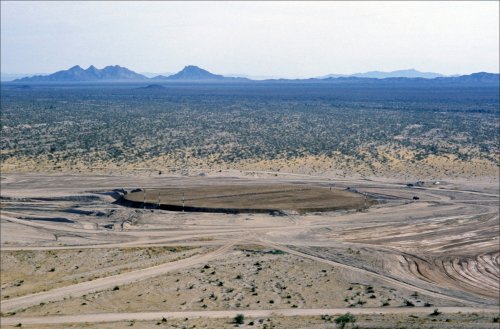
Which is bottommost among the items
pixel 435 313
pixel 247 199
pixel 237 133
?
pixel 435 313

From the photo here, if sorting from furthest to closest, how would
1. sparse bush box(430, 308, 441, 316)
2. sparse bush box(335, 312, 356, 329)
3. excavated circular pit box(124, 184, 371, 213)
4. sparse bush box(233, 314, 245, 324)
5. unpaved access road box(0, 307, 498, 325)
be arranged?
1. excavated circular pit box(124, 184, 371, 213)
2. sparse bush box(430, 308, 441, 316)
3. unpaved access road box(0, 307, 498, 325)
4. sparse bush box(233, 314, 245, 324)
5. sparse bush box(335, 312, 356, 329)

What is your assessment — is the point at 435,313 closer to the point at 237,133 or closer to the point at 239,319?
the point at 239,319

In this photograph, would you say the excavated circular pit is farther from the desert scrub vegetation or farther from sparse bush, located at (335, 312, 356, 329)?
sparse bush, located at (335, 312, 356, 329)

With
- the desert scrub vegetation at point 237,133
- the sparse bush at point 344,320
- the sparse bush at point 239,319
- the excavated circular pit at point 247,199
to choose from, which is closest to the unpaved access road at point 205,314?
the sparse bush at point 239,319

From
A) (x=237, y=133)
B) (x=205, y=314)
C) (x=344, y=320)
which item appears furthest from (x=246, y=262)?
(x=237, y=133)

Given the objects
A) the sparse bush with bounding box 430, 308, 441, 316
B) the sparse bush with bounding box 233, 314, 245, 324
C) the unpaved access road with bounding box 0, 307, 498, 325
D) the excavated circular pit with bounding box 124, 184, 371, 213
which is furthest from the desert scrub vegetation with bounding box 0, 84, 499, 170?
the sparse bush with bounding box 430, 308, 441, 316

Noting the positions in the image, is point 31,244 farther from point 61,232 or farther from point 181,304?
point 181,304

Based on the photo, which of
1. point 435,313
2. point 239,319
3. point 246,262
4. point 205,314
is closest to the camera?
point 239,319
